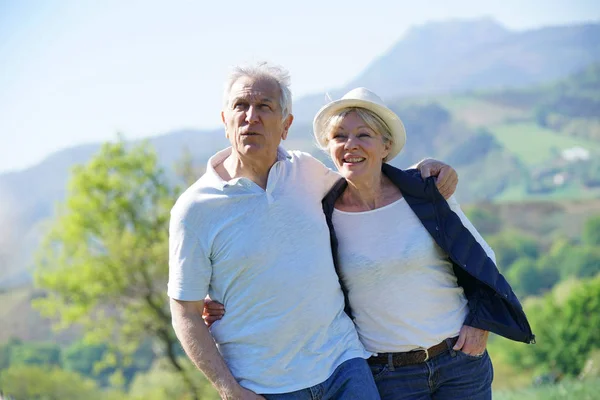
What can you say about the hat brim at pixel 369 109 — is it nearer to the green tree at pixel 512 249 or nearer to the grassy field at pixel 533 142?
the green tree at pixel 512 249

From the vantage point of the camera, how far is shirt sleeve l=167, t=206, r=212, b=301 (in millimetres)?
2779

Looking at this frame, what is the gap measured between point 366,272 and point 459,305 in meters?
0.53

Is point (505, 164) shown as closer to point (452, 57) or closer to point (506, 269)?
point (506, 269)

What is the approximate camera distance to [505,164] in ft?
347

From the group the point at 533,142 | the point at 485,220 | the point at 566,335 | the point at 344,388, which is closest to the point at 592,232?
the point at 485,220

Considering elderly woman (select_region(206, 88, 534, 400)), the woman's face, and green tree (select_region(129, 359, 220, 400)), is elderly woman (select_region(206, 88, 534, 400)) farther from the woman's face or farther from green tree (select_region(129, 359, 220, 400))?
green tree (select_region(129, 359, 220, 400))

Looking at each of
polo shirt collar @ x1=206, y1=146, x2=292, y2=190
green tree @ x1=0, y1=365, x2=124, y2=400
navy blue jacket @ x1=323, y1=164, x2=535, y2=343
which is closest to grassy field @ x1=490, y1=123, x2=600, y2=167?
green tree @ x1=0, y1=365, x2=124, y2=400

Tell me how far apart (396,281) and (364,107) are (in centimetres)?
85

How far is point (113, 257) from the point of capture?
2161cm

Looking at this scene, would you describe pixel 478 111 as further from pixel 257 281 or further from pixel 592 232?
pixel 257 281

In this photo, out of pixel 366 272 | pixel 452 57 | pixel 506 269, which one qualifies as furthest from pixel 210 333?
pixel 452 57

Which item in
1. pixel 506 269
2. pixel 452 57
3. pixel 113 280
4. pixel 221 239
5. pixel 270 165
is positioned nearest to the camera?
pixel 221 239

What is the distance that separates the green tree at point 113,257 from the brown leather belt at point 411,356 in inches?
722

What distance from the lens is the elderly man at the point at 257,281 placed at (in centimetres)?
281
